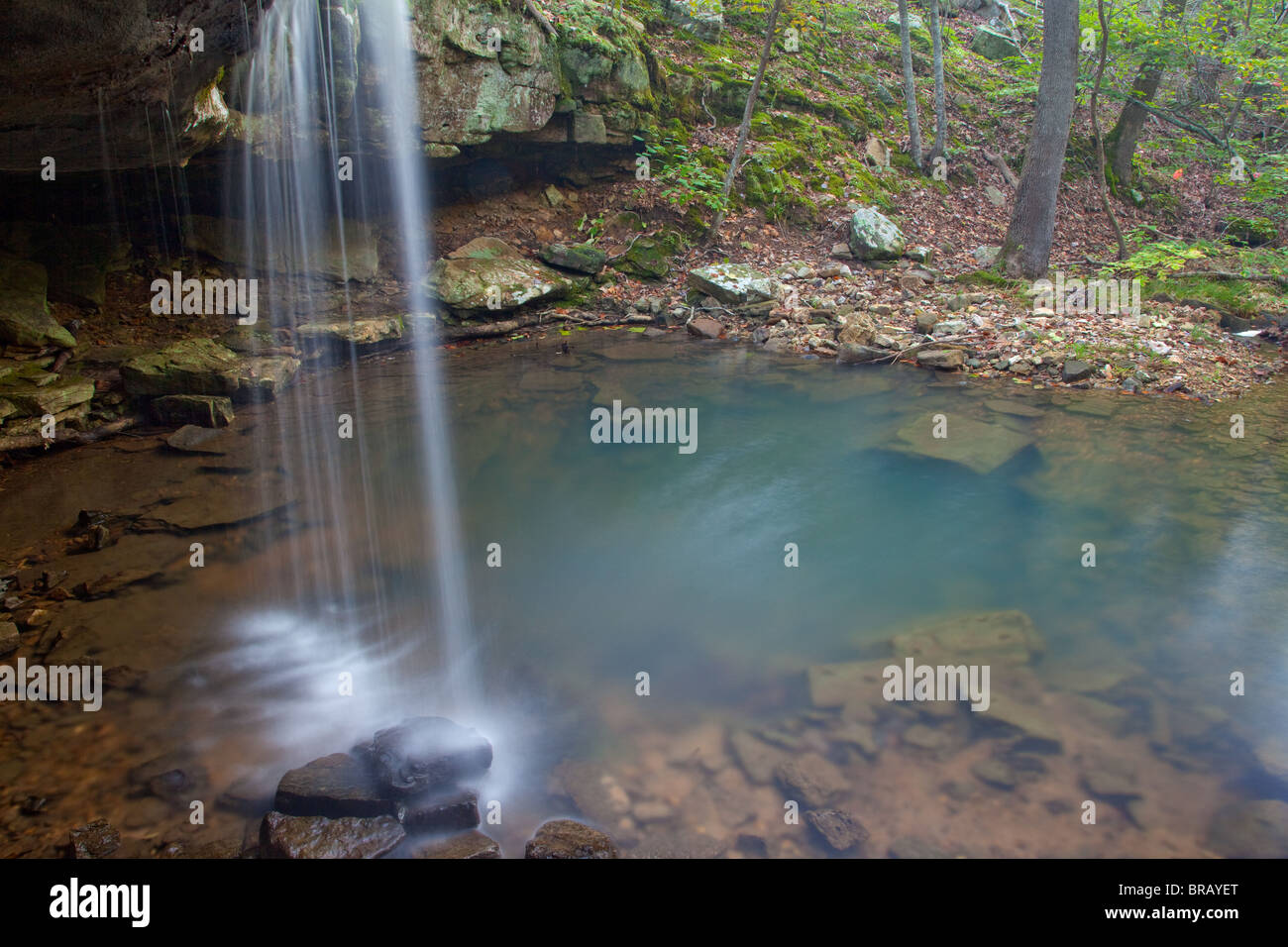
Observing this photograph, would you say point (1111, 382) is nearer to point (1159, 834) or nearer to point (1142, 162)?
point (1159, 834)

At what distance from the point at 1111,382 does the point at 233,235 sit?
1308 centimetres

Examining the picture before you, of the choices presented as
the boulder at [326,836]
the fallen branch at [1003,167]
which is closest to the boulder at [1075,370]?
the fallen branch at [1003,167]

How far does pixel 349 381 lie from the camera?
9961 mm

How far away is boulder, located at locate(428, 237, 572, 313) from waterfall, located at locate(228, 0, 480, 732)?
0.46m

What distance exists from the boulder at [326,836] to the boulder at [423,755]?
21 cm

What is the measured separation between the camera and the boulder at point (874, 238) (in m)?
13.6

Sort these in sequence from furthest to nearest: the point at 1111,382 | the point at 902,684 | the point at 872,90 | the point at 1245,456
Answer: the point at 872,90 < the point at 1111,382 < the point at 1245,456 < the point at 902,684

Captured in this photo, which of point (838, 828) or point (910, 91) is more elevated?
point (910, 91)

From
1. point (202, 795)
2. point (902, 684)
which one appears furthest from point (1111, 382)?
point (202, 795)

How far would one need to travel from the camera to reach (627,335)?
1224 centimetres

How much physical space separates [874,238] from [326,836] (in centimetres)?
1348

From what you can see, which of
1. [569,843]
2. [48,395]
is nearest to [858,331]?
[569,843]

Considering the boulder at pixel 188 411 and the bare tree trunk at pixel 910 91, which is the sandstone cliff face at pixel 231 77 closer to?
→ the boulder at pixel 188 411

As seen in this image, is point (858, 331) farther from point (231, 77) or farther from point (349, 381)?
point (231, 77)
